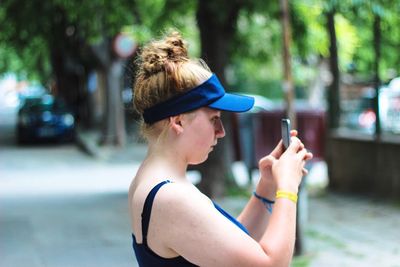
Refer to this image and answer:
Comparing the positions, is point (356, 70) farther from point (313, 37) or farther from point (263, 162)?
point (263, 162)

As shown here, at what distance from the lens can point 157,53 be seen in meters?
2.05

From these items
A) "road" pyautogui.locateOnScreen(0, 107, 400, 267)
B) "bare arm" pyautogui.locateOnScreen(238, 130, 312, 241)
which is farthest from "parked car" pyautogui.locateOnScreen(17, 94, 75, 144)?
"bare arm" pyautogui.locateOnScreen(238, 130, 312, 241)

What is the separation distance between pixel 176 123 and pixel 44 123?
22608mm

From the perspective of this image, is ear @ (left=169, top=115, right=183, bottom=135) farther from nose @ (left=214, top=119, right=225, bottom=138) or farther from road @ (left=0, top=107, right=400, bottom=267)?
road @ (left=0, top=107, right=400, bottom=267)

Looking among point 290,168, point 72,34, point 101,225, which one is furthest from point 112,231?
point 72,34

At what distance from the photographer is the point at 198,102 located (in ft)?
6.36

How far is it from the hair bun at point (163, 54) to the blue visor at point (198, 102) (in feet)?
0.37

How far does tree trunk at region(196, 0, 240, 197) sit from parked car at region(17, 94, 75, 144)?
46.6ft

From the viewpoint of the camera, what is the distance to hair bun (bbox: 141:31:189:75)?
2014 mm

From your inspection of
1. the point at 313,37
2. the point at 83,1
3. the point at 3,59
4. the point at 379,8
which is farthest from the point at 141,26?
the point at 3,59

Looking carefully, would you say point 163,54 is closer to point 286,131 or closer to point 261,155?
point 286,131

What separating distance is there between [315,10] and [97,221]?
17.0 ft

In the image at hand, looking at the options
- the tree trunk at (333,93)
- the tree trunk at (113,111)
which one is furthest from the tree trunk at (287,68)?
the tree trunk at (113,111)

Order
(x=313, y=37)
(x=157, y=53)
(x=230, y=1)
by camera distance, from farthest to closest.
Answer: (x=313, y=37) → (x=230, y=1) → (x=157, y=53)
